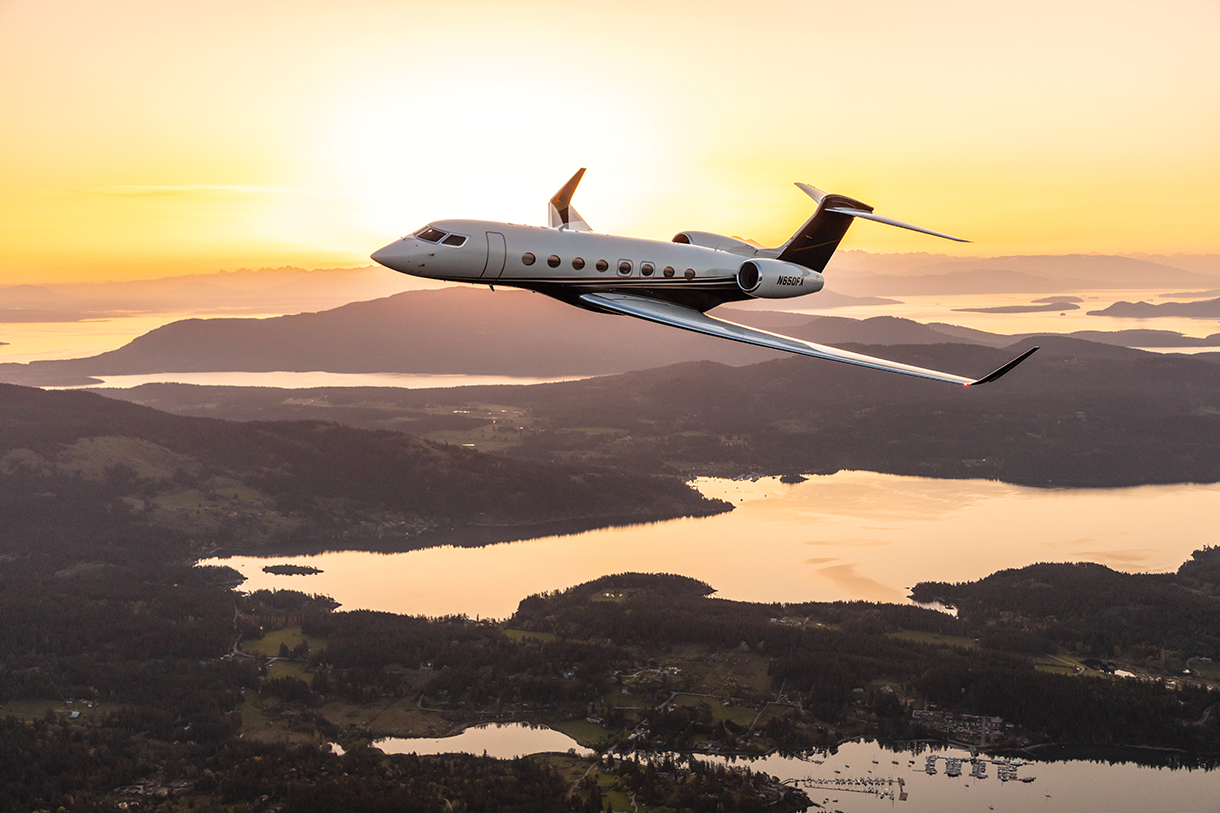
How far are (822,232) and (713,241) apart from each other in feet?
21.5

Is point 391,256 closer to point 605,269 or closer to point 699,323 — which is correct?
point 605,269

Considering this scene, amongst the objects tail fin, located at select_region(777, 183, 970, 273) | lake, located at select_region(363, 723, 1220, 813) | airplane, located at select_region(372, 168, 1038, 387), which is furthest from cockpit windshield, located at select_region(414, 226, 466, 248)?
lake, located at select_region(363, 723, 1220, 813)

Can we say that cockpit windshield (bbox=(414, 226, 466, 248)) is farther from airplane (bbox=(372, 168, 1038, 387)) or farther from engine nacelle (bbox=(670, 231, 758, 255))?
engine nacelle (bbox=(670, 231, 758, 255))

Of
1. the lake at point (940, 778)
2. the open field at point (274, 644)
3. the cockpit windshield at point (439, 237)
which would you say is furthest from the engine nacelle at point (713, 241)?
the open field at point (274, 644)

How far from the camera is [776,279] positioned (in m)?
47.2

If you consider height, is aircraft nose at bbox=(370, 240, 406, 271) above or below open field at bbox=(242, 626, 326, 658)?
above

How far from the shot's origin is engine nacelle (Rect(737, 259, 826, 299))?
151 ft

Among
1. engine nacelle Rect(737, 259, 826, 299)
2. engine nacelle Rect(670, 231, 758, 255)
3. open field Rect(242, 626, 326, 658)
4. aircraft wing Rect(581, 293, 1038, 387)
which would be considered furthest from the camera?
open field Rect(242, 626, 326, 658)

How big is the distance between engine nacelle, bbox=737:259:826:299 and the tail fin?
4.56ft

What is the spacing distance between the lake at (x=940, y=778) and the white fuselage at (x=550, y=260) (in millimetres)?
115236

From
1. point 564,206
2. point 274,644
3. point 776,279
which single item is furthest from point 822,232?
point 274,644

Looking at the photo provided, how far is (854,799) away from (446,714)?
6842 cm

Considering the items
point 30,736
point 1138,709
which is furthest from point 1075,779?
point 30,736

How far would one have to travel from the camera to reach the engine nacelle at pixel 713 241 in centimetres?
4878
